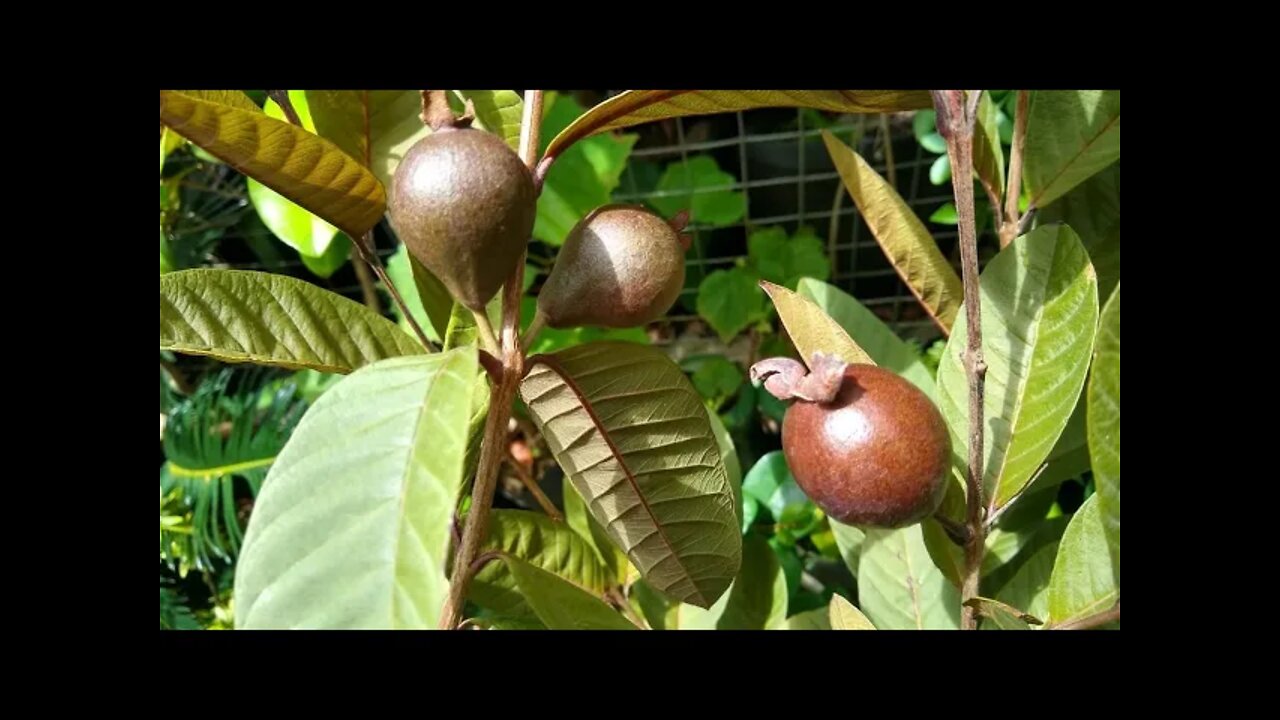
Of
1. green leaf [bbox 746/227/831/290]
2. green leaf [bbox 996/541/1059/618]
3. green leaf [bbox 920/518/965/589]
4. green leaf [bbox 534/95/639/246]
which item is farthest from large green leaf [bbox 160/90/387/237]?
green leaf [bbox 746/227/831/290]

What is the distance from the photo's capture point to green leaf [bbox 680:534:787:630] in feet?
3.31

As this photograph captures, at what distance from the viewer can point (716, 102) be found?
64 centimetres

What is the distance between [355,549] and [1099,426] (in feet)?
1.35

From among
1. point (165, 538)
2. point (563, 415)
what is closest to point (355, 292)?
point (165, 538)

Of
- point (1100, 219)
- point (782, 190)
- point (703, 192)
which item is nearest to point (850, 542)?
point (1100, 219)

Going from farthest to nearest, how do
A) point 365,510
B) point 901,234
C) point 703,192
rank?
point 703,192
point 901,234
point 365,510

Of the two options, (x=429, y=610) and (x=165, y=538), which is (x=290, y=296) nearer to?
(x=429, y=610)

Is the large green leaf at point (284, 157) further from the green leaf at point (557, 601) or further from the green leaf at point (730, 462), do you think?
the green leaf at point (730, 462)

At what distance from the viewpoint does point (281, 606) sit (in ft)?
1.61

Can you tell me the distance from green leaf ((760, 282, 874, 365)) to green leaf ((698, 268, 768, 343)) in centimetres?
117

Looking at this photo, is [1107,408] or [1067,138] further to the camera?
[1067,138]

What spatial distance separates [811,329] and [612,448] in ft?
0.60

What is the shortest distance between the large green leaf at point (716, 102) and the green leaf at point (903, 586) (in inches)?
→ 18.9

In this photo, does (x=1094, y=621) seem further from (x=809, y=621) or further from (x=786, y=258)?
(x=786, y=258)
